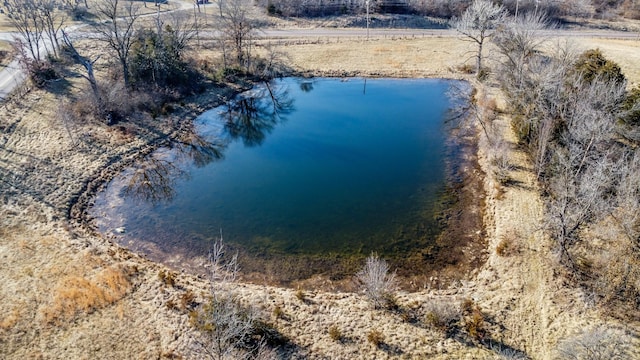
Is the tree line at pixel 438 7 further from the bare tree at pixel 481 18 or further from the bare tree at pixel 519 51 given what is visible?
the bare tree at pixel 519 51

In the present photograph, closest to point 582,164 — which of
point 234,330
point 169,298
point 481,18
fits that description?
point 234,330

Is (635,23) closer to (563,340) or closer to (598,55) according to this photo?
(598,55)

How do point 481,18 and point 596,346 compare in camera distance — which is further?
point 481,18

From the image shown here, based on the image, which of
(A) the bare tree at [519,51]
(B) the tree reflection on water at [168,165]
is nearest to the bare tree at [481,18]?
(A) the bare tree at [519,51]

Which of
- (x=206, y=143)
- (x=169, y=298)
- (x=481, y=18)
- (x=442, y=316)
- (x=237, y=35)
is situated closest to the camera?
(x=442, y=316)

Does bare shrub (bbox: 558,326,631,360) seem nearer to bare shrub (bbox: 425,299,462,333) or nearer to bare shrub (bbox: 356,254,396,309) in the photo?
bare shrub (bbox: 425,299,462,333)

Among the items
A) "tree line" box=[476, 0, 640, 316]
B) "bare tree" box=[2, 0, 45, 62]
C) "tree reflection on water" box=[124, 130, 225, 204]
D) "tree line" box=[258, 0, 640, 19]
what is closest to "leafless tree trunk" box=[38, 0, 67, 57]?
"bare tree" box=[2, 0, 45, 62]

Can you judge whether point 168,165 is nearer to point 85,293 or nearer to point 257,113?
point 257,113
